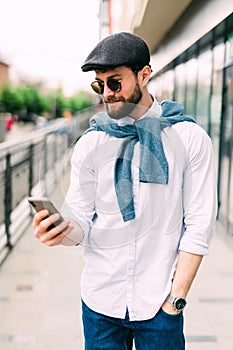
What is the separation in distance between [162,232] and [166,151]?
0.23 metres

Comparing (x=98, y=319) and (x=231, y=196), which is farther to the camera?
(x=231, y=196)

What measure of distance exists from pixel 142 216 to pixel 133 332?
367 millimetres

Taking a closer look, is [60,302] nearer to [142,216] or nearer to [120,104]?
[142,216]

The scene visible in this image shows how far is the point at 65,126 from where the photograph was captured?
4.88 ft

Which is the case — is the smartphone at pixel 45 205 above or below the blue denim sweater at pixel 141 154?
below

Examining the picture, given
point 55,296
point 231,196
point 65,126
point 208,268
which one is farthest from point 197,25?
point 65,126

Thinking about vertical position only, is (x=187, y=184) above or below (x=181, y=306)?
above

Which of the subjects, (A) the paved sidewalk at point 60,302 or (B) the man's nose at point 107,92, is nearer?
(B) the man's nose at point 107,92

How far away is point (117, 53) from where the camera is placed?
1.32m

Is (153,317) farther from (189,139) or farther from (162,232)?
(189,139)

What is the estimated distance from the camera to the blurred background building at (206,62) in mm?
5773

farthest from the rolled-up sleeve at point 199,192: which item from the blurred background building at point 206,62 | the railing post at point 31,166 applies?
the railing post at point 31,166

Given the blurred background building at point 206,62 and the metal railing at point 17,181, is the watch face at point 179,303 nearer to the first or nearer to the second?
the metal railing at point 17,181

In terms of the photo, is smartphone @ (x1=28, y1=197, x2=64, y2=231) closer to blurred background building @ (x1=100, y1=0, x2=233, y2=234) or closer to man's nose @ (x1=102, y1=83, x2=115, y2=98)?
man's nose @ (x1=102, y1=83, x2=115, y2=98)
